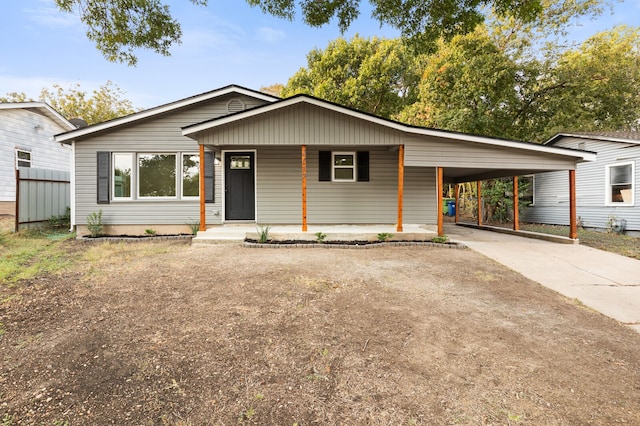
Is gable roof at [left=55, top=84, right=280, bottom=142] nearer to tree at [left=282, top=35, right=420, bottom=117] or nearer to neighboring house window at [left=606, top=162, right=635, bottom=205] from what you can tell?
tree at [left=282, top=35, right=420, bottom=117]

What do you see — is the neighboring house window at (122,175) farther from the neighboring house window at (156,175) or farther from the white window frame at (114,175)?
the neighboring house window at (156,175)

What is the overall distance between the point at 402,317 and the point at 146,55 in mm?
6691

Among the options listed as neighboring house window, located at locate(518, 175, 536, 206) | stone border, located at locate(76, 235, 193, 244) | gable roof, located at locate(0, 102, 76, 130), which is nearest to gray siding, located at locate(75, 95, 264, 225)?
stone border, located at locate(76, 235, 193, 244)

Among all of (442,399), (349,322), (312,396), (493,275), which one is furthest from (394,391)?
(493,275)

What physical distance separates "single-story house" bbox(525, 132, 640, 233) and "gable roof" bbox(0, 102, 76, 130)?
67.9 feet

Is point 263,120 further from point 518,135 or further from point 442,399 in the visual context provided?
point 518,135

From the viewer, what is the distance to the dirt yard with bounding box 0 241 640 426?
1797mm

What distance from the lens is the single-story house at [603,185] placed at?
9.88 m

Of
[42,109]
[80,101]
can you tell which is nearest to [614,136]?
[42,109]

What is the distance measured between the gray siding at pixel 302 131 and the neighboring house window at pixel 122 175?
2896mm

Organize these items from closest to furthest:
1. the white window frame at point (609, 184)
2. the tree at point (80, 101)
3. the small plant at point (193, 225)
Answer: the small plant at point (193, 225)
the white window frame at point (609, 184)
the tree at point (80, 101)

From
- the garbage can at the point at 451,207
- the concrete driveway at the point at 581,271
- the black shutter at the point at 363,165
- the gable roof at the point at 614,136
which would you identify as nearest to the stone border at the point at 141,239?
the black shutter at the point at 363,165

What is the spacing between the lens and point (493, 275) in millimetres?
4734

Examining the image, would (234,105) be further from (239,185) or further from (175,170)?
(175,170)
